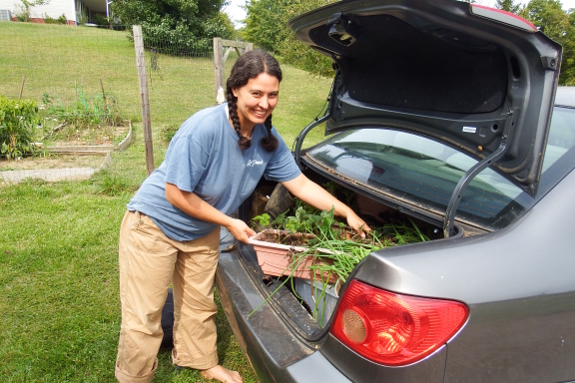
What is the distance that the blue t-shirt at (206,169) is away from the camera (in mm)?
1827

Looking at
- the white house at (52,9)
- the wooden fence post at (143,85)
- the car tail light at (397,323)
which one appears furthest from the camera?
the white house at (52,9)

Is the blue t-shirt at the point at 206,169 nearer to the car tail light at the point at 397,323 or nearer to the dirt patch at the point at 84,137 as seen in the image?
the car tail light at the point at 397,323

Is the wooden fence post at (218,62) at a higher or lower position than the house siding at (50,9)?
higher

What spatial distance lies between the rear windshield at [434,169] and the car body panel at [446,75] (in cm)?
17

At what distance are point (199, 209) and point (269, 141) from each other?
485 millimetres

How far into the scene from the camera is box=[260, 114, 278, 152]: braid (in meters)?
2.11

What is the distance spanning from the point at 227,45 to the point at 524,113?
16.1 feet

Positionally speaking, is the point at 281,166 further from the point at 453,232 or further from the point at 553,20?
the point at 553,20

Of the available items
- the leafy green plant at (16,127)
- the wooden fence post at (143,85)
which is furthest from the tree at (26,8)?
the wooden fence post at (143,85)

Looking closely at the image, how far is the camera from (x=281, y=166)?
7.43ft

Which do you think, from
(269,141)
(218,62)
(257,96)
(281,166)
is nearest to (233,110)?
(257,96)

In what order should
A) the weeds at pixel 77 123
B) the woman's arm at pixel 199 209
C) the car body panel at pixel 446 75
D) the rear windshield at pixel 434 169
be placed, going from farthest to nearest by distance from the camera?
the weeds at pixel 77 123 < the woman's arm at pixel 199 209 < the rear windshield at pixel 434 169 < the car body panel at pixel 446 75

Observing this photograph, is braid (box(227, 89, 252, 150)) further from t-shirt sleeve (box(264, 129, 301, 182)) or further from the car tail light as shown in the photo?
the car tail light

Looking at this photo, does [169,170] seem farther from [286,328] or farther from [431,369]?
[431,369]
